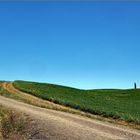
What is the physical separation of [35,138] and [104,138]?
374 centimetres

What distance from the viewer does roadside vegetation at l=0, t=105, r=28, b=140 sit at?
19641 millimetres

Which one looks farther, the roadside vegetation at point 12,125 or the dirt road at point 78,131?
the roadside vegetation at point 12,125

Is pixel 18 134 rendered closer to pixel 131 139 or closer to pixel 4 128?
pixel 4 128

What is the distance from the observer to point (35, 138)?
19.3 meters

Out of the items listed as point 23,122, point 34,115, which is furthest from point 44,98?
point 23,122

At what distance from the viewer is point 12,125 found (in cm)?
2173

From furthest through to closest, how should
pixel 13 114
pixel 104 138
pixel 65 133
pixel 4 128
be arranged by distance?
1. pixel 13 114
2. pixel 4 128
3. pixel 65 133
4. pixel 104 138

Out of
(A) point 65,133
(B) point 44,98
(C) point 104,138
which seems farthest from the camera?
(B) point 44,98

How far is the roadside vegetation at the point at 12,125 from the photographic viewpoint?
19.6 metres

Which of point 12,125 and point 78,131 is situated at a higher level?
point 12,125

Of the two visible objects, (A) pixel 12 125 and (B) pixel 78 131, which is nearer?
(B) pixel 78 131

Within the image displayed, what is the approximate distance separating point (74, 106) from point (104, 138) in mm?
17208

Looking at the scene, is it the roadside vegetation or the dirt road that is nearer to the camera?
the dirt road

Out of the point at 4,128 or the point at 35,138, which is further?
the point at 4,128
